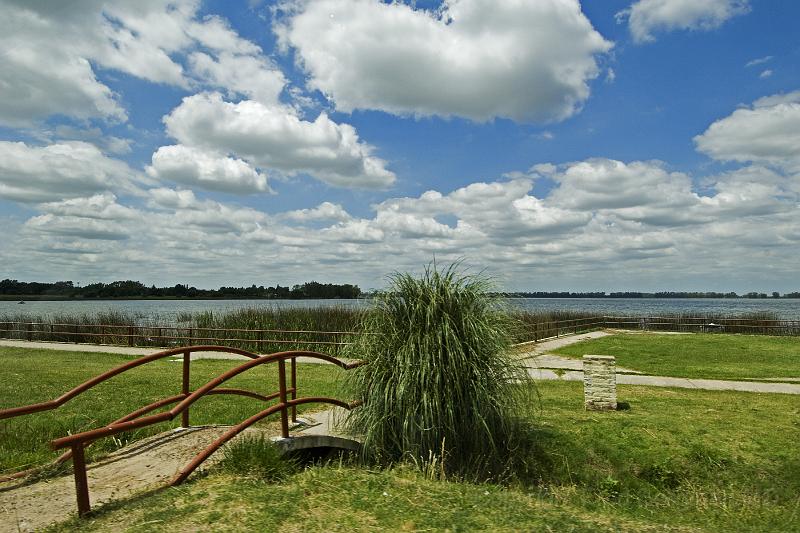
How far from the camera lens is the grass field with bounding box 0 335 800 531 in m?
4.36

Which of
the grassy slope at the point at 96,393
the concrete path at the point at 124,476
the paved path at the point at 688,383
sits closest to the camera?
the concrete path at the point at 124,476

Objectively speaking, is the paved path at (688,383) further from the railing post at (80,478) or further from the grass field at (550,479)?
the railing post at (80,478)

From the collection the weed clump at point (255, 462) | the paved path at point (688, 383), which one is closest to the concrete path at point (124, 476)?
the weed clump at point (255, 462)

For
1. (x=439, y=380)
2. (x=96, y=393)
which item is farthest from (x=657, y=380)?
(x=96, y=393)

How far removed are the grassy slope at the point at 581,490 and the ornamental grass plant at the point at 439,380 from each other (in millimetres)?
639

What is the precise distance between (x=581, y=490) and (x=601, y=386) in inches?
142

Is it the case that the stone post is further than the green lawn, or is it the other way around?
the green lawn

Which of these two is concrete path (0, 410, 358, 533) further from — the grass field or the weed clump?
the grass field

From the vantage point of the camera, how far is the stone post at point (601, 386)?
9766 millimetres

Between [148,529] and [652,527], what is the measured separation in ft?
12.6

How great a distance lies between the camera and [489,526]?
4.23 meters

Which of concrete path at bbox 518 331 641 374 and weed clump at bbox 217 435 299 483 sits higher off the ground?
weed clump at bbox 217 435 299 483

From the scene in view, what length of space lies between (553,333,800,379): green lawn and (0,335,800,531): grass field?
4.31m

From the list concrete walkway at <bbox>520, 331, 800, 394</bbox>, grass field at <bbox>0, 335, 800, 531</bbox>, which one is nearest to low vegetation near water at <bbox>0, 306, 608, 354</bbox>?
concrete walkway at <bbox>520, 331, 800, 394</bbox>
